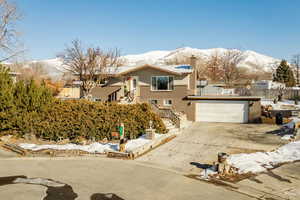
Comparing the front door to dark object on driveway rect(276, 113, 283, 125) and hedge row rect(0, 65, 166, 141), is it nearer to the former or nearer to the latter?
hedge row rect(0, 65, 166, 141)

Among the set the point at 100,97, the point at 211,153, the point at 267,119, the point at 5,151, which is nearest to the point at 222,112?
the point at 267,119

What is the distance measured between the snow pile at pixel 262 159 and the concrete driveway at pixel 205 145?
35.8 inches

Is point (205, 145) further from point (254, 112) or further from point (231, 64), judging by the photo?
point (231, 64)

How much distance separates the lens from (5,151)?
13.6m

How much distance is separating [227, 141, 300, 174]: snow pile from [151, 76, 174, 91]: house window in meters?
13.2

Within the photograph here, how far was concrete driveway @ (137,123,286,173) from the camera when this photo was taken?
36.1ft

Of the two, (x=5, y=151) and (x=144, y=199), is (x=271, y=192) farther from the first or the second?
(x=5, y=151)

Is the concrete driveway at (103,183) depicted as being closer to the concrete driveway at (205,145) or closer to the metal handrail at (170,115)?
the concrete driveway at (205,145)

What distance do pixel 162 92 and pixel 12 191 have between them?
17.9m

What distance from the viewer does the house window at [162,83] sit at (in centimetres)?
2361

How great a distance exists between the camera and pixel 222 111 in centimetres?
2264

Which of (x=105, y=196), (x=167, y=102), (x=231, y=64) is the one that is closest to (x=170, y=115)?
(x=167, y=102)

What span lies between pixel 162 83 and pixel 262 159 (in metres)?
14.7

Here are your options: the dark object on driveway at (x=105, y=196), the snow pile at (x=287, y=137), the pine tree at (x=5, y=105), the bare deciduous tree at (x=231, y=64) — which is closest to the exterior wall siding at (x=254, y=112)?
the snow pile at (x=287, y=137)
